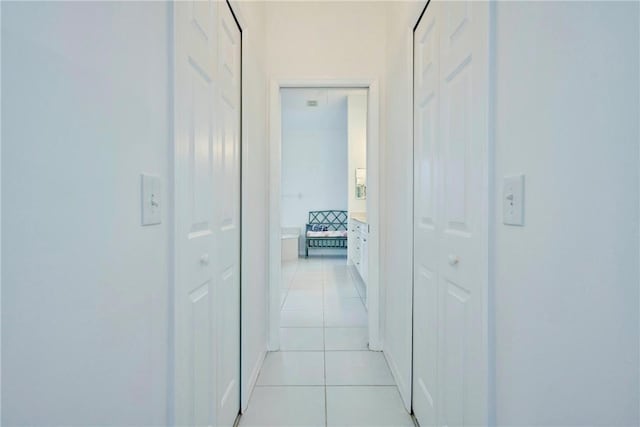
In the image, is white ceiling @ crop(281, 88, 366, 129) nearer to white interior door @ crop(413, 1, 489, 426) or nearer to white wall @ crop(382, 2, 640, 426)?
white interior door @ crop(413, 1, 489, 426)

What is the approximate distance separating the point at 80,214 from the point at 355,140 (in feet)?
17.4

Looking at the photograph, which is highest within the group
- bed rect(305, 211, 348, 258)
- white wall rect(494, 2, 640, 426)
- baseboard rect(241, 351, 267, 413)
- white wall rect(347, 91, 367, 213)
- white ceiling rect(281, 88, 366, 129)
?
white ceiling rect(281, 88, 366, 129)

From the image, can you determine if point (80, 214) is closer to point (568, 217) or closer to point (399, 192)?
point (568, 217)

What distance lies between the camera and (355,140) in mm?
5629

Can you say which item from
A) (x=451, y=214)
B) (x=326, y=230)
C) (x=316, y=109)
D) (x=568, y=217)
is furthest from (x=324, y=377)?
(x=326, y=230)

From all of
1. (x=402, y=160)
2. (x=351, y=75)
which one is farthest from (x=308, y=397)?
(x=351, y=75)

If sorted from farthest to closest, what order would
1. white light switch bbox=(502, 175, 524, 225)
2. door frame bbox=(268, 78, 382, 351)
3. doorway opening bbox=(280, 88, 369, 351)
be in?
1. doorway opening bbox=(280, 88, 369, 351)
2. door frame bbox=(268, 78, 382, 351)
3. white light switch bbox=(502, 175, 524, 225)

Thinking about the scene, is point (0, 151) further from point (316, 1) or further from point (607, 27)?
point (316, 1)

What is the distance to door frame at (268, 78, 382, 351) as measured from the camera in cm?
239

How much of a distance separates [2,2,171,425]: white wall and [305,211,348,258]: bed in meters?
5.60

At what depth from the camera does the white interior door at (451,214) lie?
38.4 inches

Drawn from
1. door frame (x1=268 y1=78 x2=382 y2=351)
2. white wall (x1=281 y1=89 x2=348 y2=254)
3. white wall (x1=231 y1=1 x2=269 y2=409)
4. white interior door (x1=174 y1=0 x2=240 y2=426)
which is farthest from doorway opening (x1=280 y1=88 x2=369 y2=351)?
white interior door (x1=174 y1=0 x2=240 y2=426)

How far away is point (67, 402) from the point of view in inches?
21.6

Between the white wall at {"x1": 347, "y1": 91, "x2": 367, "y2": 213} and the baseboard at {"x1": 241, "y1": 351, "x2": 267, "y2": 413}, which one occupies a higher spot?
the white wall at {"x1": 347, "y1": 91, "x2": 367, "y2": 213}
